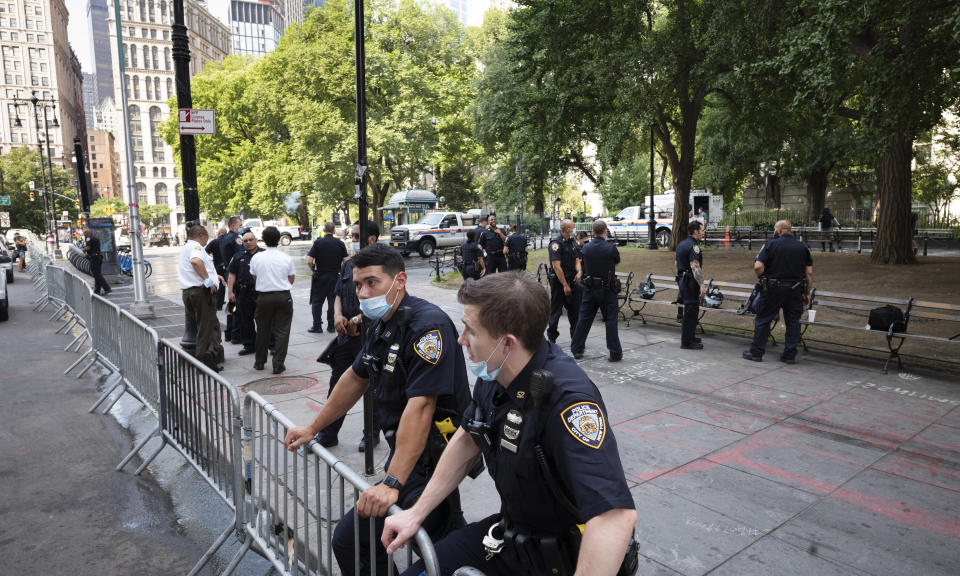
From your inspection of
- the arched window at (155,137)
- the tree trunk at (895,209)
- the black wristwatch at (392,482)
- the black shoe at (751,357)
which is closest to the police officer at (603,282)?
the black shoe at (751,357)

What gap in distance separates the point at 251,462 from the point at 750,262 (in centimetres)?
1977

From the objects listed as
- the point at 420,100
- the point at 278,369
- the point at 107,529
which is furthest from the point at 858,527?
the point at 420,100

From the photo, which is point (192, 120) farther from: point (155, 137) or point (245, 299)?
point (155, 137)

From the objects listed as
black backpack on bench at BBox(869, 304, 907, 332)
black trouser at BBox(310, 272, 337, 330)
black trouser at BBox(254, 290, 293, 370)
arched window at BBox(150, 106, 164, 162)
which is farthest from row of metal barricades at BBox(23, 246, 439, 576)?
arched window at BBox(150, 106, 164, 162)

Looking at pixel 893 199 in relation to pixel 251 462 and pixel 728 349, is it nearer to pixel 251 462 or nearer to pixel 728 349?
pixel 728 349

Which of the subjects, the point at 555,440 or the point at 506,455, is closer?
the point at 555,440

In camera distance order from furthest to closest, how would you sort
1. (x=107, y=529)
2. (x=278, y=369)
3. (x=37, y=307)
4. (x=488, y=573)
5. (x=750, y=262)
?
(x=750, y=262) → (x=37, y=307) → (x=278, y=369) → (x=107, y=529) → (x=488, y=573)

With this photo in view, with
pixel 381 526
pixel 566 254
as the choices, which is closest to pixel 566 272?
pixel 566 254

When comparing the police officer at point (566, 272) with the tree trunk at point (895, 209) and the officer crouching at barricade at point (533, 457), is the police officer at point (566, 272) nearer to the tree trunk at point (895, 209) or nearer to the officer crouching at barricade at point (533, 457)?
the officer crouching at barricade at point (533, 457)

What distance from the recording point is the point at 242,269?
9.18m

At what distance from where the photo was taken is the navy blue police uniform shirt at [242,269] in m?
9.01

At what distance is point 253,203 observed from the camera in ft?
135

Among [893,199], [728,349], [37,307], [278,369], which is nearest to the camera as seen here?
[278,369]

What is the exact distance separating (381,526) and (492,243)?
1217 cm
